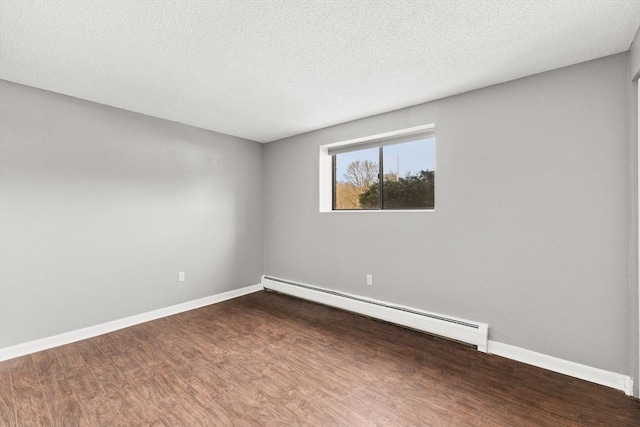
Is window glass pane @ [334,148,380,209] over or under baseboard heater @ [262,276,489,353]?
over

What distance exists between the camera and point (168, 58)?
→ 6.87ft

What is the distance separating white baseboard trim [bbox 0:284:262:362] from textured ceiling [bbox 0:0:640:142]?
2.31 m

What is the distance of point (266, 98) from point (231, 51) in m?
0.82

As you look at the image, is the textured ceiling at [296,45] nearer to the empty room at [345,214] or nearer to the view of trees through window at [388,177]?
the empty room at [345,214]

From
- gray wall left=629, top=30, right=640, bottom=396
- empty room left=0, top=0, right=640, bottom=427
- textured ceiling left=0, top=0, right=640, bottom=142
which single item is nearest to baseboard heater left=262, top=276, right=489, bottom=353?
empty room left=0, top=0, right=640, bottom=427

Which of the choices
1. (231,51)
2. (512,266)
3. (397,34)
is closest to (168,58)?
(231,51)

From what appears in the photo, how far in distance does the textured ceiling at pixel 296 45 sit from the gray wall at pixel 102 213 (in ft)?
1.13

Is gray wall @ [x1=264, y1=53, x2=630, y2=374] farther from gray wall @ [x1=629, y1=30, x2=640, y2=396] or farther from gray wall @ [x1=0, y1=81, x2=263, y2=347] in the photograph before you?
gray wall @ [x1=0, y1=81, x2=263, y2=347]

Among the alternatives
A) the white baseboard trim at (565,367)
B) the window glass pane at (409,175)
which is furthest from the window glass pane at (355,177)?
the white baseboard trim at (565,367)

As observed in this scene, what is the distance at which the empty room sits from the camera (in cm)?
175

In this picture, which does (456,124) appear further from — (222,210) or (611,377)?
(222,210)

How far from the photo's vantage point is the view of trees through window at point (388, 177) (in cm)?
316

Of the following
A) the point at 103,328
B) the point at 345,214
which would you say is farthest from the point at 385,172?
the point at 103,328

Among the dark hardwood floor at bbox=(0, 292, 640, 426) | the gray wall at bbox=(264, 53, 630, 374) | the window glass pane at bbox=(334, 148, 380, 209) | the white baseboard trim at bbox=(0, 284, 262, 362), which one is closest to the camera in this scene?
the dark hardwood floor at bbox=(0, 292, 640, 426)
